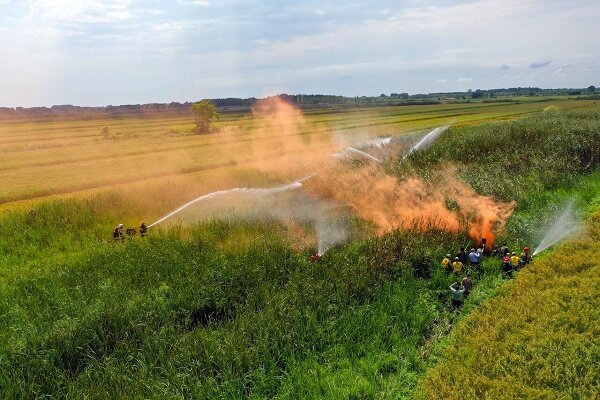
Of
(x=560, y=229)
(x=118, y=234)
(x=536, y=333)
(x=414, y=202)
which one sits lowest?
(x=536, y=333)

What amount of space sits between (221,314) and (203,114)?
1919 inches

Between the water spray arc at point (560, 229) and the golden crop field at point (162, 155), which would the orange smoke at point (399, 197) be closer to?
the water spray arc at point (560, 229)

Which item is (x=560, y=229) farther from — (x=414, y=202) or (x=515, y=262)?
(x=414, y=202)

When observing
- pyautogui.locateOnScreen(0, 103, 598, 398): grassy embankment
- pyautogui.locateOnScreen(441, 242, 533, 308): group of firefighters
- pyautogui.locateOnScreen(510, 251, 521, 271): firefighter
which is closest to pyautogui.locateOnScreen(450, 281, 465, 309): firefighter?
pyautogui.locateOnScreen(441, 242, 533, 308): group of firefighters

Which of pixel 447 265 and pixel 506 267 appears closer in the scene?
pixel 506 267

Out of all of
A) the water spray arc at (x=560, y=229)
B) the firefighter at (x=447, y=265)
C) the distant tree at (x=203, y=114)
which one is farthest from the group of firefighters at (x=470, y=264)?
the distant tree at (x=203, y=114)

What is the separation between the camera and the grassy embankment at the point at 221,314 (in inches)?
384

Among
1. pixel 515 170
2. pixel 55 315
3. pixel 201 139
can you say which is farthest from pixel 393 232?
pixel 201 139

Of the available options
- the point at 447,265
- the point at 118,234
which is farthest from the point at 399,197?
the point at 118,234

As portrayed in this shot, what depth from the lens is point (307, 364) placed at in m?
10.2

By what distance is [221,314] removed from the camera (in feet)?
42.1

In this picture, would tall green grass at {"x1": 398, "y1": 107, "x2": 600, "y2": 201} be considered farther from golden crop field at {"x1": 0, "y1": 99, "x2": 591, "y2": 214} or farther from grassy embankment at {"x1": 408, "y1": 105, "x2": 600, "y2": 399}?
golden crop field at {"x1": 0, "y1": 99, "x2": 591, "y2": 214}

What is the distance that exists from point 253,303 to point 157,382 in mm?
3767

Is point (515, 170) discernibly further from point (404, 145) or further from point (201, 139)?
point (201, 139)
